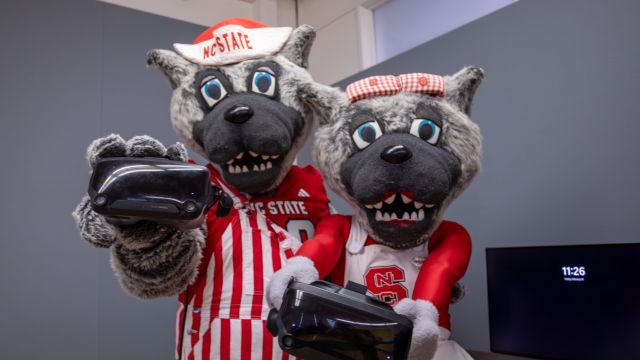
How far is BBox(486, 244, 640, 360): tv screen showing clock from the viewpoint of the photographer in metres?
1.12

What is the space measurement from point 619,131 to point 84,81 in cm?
189

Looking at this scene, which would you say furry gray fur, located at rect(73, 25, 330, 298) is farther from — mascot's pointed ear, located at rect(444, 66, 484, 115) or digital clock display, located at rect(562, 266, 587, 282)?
digital clock display, located at rect(562, 266, 587, 282)

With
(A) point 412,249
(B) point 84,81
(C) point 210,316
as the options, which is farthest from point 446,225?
(B) point 84,81

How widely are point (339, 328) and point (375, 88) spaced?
564 mm

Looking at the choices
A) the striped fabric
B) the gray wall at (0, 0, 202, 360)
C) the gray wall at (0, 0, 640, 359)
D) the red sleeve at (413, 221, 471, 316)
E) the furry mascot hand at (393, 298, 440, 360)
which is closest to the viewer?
the furry mascot hand at (393, 298, 440, 360)

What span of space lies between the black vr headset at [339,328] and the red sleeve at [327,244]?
9.6 inches

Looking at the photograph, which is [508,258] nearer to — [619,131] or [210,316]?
[619,131]

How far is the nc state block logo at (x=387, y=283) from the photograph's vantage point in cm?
107

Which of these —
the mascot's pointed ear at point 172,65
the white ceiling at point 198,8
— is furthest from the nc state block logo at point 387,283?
the white ceiling at point 198,8

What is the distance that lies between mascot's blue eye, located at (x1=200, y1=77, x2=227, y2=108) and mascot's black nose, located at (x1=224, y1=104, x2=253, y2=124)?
4.5 inches

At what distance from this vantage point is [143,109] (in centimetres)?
213

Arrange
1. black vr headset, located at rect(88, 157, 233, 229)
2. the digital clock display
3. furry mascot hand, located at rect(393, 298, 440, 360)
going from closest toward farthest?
black vr headset, located at rect(88, 157, 233, 229)
furry mascot hand, located at rect(393, 298, 440, 360)
the digital clock display

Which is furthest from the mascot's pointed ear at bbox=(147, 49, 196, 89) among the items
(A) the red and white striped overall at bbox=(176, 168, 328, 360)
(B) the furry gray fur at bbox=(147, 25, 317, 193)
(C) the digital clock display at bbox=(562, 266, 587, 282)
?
(C) the digital clock display at bbox=(562, 266, 587, 282)

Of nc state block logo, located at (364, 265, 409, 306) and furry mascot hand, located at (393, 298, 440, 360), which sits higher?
nc state block logo, located at (364, 265, 409, 306)
